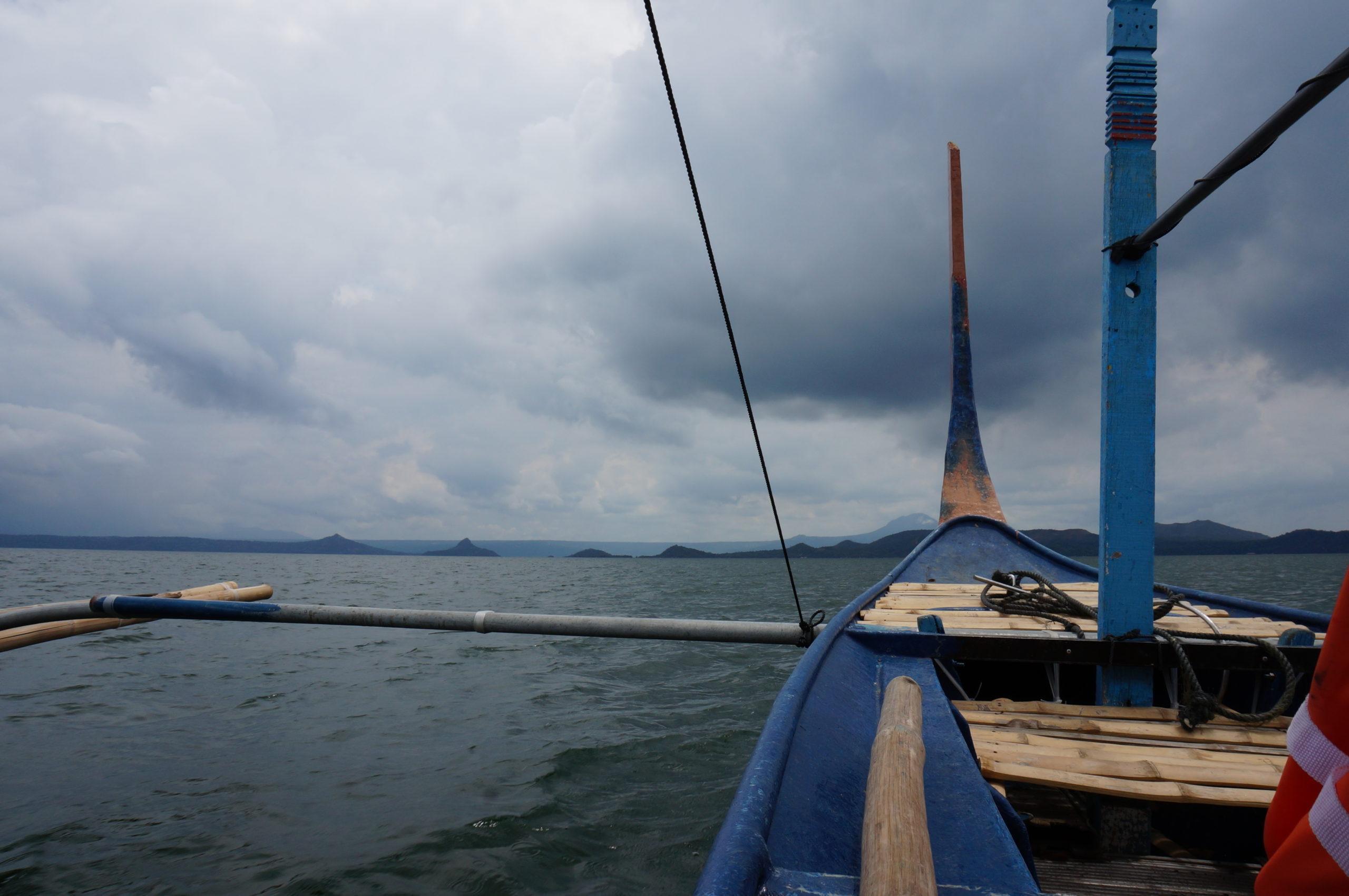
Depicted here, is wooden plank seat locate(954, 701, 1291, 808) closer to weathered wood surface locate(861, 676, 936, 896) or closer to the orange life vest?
weathered wood surface locate(861, 676, 936, 896)

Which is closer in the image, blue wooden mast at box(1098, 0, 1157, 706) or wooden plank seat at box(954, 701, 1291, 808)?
wooden plank seat at box(954, 701, 1291, 808)

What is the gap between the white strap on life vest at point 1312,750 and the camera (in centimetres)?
92

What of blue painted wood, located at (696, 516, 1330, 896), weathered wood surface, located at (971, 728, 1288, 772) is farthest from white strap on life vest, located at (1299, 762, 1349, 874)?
weathered wood surface, located at (971, 728, 1288, 772)

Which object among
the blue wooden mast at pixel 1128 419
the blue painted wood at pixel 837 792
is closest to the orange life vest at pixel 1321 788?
the blue painted wood at pixel 837 792

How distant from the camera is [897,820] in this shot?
4.78 ft

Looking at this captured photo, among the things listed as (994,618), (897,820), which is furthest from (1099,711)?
(897,820)

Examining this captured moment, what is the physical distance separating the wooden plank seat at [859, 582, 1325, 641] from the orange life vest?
2.45m

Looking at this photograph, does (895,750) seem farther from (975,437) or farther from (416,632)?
(416,632)

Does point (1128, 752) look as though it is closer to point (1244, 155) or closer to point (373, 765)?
point (1244, 155)

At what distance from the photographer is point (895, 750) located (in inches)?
73.2

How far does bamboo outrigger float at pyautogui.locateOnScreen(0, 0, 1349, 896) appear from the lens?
1.65 m

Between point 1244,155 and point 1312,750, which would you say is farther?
point 1244,155

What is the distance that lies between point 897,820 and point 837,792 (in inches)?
24.3

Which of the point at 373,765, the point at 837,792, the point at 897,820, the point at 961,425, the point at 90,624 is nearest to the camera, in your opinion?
the point at 897,820
